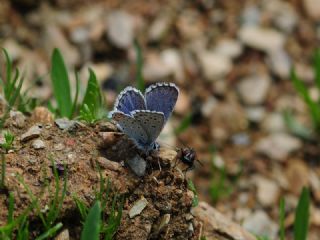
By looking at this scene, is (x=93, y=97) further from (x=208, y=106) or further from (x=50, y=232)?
(x=208, y=106)

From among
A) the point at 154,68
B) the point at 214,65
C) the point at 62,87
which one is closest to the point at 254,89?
the point at 214,65

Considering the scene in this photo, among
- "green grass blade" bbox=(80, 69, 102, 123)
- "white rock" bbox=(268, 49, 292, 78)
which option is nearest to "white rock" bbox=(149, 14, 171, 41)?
"white rock" bbox=(268, 49, 292, 78)

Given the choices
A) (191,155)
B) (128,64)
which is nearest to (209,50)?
(128,64)

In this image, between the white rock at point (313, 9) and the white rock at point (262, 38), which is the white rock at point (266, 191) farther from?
the white rock at point (313, 9)

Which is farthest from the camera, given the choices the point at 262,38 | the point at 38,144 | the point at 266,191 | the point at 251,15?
the point at 251,15

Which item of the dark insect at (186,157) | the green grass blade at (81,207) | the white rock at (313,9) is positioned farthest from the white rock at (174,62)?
the green grass blade at (81,207)

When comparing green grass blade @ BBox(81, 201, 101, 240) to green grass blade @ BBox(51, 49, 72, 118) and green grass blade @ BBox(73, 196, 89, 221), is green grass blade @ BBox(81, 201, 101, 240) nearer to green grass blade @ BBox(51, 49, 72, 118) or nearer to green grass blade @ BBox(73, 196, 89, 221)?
green grass blade @ BBox(73, 196, 89, 221)
